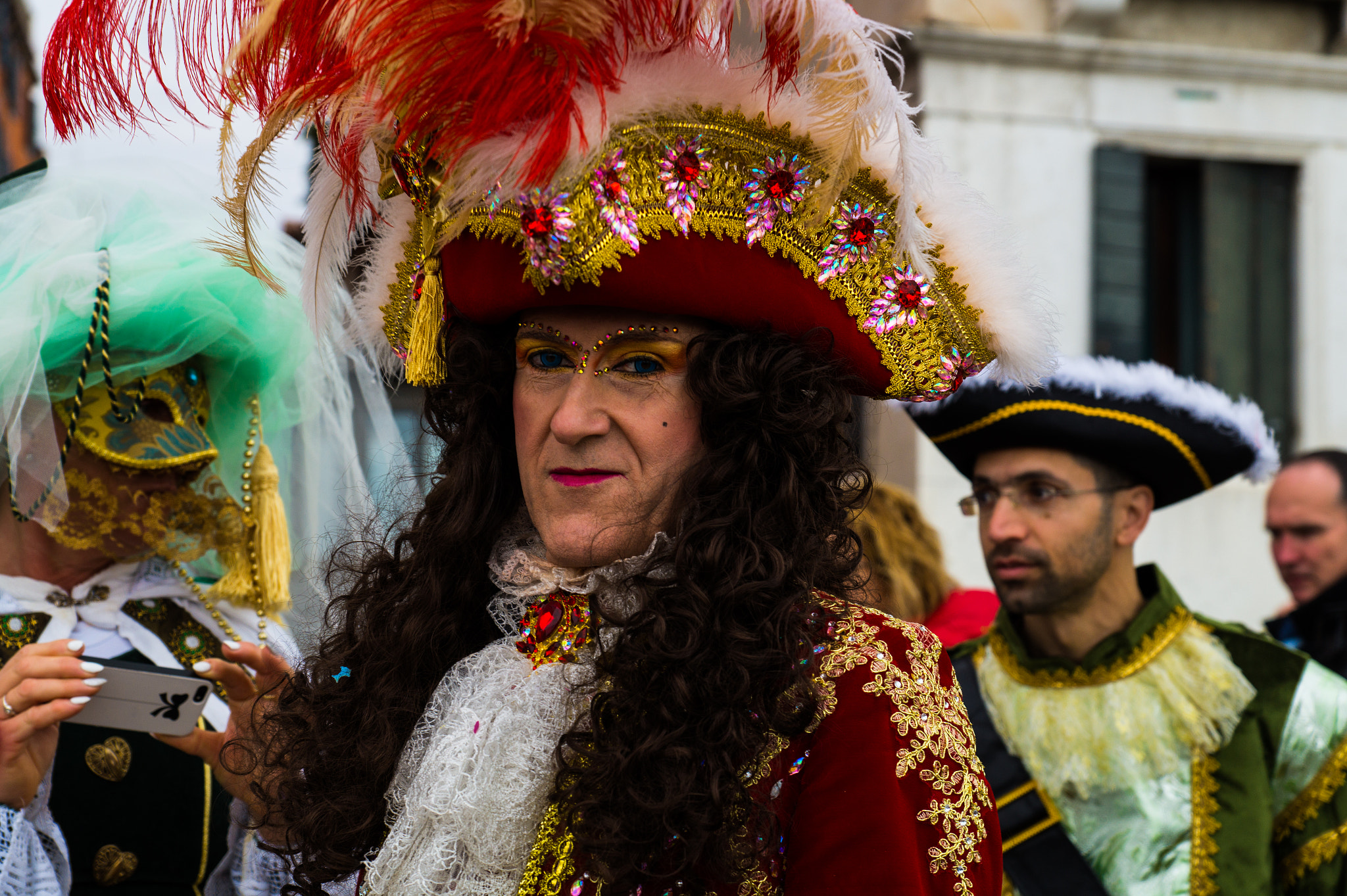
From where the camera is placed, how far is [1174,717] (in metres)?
3.16

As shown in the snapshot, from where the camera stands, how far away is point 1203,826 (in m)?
2.99

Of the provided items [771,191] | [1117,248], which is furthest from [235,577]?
[1117,248]

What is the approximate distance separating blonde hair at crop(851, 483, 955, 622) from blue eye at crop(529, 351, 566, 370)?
2.65 metres

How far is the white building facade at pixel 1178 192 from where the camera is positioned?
319 inches

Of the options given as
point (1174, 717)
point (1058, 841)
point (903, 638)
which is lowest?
point (1058, 841)

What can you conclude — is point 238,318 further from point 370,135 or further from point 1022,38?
Result: point 1022,38

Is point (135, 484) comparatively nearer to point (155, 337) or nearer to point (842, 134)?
point (155, 337)

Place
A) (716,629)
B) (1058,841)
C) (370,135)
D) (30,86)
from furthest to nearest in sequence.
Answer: (30,86) → (1058,841) → (370,135) → (716,629)

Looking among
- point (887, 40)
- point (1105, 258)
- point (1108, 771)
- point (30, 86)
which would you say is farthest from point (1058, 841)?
point (30, 86)

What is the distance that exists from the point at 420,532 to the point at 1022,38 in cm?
698

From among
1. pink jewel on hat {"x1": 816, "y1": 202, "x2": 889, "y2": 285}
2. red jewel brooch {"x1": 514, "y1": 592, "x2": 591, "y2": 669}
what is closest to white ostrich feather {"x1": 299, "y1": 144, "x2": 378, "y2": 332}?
red jewel brooch {"x1": 514, "y1": 592, "x2": 591, "y2": 669}

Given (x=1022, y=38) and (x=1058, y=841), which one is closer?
(x=1058, y=841)

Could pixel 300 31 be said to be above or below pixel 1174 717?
above

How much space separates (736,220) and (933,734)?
0.76 m
